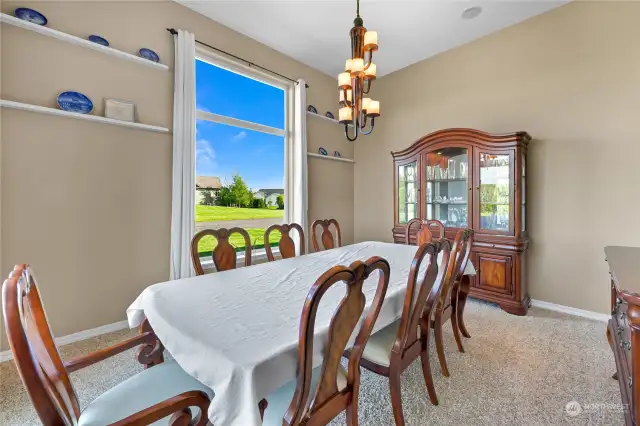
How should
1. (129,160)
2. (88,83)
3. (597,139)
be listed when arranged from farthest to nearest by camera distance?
1. (597,139)
2. (129,160)
3. (88,83)

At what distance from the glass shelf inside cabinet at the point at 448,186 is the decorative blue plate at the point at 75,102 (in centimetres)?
354

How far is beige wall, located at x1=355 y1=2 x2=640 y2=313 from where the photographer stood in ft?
8.86

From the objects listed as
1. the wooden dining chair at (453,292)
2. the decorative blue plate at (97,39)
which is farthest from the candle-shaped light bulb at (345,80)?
the decorative blue plate at (97,39)

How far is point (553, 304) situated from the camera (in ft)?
10.2

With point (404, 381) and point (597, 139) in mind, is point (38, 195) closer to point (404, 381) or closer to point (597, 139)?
point (404, 381)

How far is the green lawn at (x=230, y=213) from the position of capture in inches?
129

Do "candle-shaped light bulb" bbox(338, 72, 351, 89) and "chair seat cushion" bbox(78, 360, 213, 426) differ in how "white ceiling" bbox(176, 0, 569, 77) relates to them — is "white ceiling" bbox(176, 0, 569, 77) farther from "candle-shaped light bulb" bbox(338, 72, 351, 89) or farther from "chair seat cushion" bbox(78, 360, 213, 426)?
"chair seat cushion" bbox(78, 360, 213, 426)

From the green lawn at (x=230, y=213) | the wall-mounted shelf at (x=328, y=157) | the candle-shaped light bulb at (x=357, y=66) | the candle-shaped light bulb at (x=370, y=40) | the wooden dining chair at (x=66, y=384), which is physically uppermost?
the candle-shaped light bulb at (x=370, y=40)

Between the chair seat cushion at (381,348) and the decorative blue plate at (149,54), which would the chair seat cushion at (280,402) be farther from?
the decorative blue plate at (149,54)

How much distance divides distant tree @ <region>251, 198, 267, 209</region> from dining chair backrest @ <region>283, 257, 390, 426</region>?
2860 mm

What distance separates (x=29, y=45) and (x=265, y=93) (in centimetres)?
228

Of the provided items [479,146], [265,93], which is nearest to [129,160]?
[265,93]

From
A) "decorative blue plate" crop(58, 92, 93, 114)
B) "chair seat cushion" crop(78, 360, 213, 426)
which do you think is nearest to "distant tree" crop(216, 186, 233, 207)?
"decorative blue plate" crop(58, 92, 93, 114)

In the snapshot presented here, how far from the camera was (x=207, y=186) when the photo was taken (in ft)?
10.9
